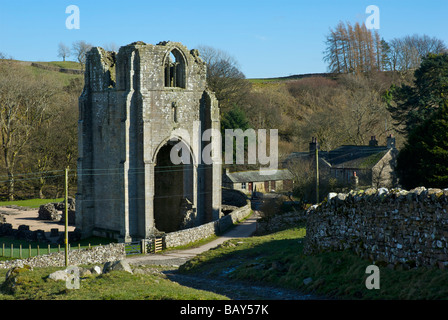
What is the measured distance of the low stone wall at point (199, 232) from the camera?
32900mm

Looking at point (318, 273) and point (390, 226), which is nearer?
point (390, 226)

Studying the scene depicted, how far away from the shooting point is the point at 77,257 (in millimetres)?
26906

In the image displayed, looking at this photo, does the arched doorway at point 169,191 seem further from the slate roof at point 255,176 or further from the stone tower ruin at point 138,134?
the slate roof at point 255,176

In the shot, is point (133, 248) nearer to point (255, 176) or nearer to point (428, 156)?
point (428, 156)

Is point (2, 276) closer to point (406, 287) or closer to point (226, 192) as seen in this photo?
point (406, 287)

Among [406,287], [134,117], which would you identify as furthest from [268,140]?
[406,287]

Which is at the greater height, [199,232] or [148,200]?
[148,200]

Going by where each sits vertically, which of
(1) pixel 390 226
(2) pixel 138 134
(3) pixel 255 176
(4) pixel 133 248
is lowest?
(4) pixel 133 248

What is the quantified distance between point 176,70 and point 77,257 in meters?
15.3

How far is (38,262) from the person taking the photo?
24906mm

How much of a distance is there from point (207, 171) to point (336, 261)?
926 inches

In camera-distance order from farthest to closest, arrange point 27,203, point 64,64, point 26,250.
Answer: point 64,64 < point 27,203 < point 26,250
